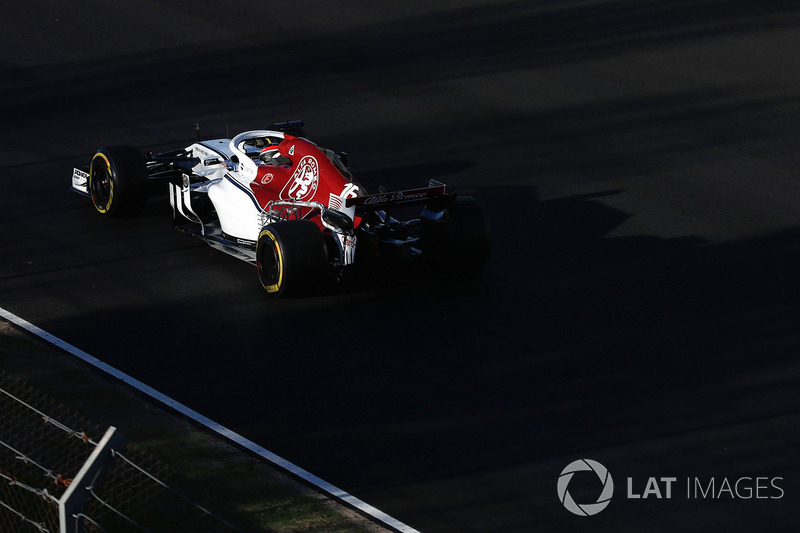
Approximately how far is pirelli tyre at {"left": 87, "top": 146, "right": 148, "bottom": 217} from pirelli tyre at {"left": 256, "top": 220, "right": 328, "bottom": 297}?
2725 millimetres

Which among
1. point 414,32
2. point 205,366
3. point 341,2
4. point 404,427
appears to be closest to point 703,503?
point 404,427

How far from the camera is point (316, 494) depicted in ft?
36.4

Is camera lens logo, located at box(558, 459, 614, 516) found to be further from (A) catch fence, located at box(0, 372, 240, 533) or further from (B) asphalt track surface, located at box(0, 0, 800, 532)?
(A) catch fence, located at box(0, 372, 240, 533)

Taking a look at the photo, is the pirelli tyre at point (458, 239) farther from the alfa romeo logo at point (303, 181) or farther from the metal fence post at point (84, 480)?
the metal fence post at point (84, 480)

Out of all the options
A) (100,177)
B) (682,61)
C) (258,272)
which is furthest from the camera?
(682,61)

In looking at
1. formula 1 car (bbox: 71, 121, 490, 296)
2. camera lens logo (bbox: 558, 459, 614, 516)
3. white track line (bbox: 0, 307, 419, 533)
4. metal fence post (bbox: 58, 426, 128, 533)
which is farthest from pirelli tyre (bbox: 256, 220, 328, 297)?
metal fence post (bbox: 58, 426, 128, 533)

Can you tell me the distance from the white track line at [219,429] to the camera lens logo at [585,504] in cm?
141

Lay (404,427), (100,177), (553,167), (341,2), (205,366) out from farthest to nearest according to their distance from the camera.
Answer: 1. (341,2)
2. (553,167)
3. (100,177)
4. (205,366)
5. (404,427)

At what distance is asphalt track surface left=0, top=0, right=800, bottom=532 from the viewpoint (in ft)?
39.1

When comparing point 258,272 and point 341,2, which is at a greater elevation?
point 341,2

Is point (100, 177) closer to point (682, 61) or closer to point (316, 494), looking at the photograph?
point (316, 494)

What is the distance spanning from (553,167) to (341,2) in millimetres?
9112

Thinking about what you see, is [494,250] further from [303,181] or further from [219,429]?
[219,429]

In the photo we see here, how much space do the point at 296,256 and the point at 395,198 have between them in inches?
50.2
